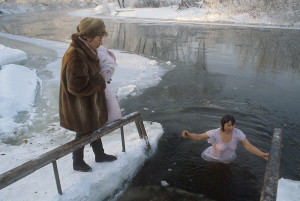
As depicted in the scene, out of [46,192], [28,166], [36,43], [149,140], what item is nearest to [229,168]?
[149,140]

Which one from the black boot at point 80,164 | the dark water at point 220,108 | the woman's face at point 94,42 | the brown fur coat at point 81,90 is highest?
the woman's face at point 94,42

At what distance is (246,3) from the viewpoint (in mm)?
26719

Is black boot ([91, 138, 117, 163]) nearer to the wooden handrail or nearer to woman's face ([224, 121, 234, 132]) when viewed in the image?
the wooden handrail

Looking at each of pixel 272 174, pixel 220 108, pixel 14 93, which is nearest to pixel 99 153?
pixel 272 174

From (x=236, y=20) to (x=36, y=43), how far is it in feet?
68.6

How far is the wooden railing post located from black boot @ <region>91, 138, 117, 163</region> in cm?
204

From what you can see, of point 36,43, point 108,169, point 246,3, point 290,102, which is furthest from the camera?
point 246,3

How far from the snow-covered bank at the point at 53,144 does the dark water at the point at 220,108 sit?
0.30 metres

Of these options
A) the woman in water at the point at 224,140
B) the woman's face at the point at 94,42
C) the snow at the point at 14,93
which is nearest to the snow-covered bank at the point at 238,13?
the snow at the point at 14,93

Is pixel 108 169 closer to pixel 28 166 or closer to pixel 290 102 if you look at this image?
pixel 28 166

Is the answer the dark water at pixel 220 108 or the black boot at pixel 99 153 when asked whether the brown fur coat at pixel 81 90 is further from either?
the dark water at pixel 220 108

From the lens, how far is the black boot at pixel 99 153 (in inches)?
129

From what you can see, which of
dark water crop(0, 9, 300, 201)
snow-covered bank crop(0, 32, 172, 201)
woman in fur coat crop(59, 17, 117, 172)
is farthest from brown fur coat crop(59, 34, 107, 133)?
dark water crop(0, 9, 300, 201)

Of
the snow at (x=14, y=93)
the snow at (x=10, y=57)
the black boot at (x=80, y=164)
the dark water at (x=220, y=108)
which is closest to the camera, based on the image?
the black boot at (x=80, y=164)
